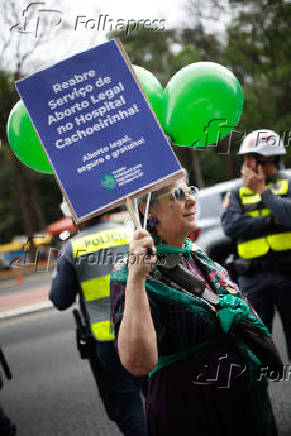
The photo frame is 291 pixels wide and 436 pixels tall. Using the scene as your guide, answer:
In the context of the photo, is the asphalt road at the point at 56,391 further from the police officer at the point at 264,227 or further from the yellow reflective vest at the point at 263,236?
the yellow reflective vest at the point at 263,236

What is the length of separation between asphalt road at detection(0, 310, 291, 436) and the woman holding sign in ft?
5.58

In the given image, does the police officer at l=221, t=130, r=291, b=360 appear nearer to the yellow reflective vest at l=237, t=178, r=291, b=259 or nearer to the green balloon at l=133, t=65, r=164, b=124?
the yellow reflective vest at l=237, t=178, r=291, b=259

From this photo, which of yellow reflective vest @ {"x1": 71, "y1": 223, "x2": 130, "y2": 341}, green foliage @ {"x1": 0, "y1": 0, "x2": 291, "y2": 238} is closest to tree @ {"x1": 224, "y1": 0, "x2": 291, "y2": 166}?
green foliage @ {"x1": 0, "y1": 0, "x2": 291, "y2": 238}

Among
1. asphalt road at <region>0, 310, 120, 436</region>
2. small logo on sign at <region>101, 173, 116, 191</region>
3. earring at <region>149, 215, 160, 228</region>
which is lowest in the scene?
asphalt road at <region>0, 310, 120, 436</region>

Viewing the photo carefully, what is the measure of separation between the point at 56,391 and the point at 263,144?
3246 mm

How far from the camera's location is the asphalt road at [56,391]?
3840 mm

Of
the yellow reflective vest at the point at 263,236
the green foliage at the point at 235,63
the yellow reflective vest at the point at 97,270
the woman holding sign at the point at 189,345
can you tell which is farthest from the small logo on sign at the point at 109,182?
the green foliage at the point at 235,63

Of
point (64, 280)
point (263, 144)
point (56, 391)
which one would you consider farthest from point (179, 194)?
point (56, 391)

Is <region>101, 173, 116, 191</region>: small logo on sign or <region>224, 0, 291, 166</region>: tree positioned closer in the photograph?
<region>101, 173, 116, 191</region>: small logo on sign

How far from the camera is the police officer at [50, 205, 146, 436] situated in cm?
284

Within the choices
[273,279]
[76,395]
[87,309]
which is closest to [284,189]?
[273,279]

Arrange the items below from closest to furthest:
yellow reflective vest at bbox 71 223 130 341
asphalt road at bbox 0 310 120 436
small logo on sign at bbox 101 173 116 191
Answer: small logo on sign at bbox 101 173 116 191, yellow reflective vest at bbox 71 223 130 341, asphalt road at bbox 0 310 120 436

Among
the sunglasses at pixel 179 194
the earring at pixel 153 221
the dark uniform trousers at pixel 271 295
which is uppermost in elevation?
the sunglasses at pixel 179 194

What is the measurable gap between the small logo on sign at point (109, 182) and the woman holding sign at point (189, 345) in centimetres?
21
